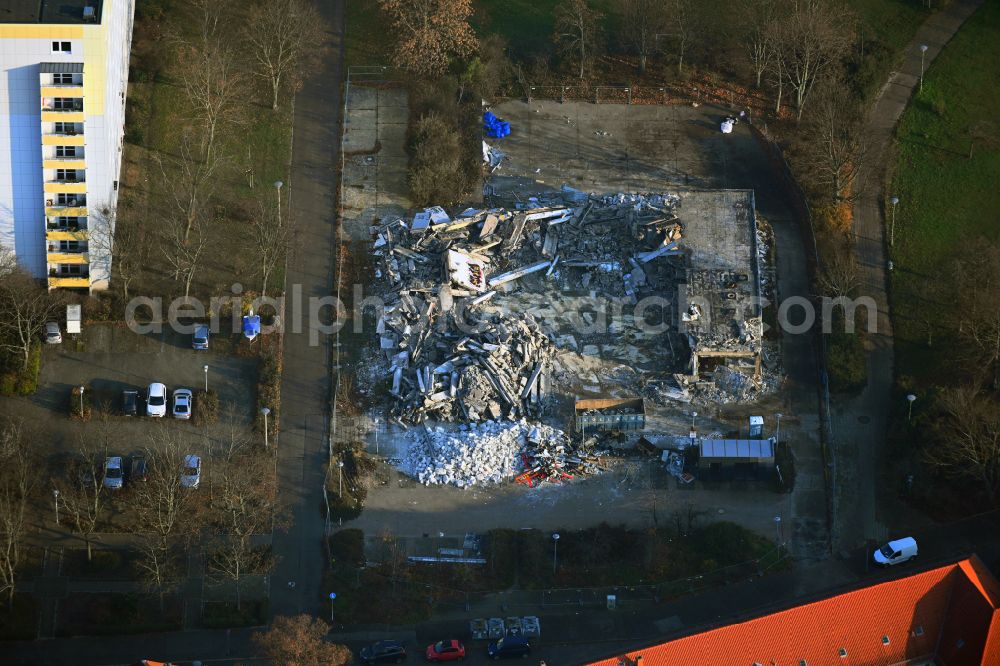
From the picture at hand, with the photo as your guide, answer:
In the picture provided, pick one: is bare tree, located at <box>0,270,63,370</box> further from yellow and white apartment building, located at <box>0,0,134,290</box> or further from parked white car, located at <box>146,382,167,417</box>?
parked white car, located at <box>146,382,167,417</box>

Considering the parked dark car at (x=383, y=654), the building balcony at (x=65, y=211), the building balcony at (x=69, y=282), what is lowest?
the parked dark car at (x=383, y=654)

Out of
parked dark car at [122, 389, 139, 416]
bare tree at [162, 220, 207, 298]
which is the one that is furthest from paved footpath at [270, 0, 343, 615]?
parked dark car at [122, 389, 139, 416]

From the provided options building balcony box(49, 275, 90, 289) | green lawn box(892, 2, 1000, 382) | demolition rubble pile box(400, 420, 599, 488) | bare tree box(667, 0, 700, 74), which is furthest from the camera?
bare tree box(667, 0, 700, 74)

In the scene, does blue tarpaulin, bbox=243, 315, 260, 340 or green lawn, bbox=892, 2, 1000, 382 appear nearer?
blue tarpaulin, bbox=243, 315, 260, 340

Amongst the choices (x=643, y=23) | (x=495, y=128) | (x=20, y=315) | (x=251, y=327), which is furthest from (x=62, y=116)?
(x=643, y=23)

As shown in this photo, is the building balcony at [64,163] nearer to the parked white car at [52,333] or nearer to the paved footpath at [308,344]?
the parked white car at [52,333]

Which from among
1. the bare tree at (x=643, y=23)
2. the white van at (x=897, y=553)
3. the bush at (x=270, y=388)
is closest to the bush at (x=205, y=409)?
the bush at (x=270, y=388)

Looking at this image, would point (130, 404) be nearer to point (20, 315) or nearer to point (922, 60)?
point (20, 315)

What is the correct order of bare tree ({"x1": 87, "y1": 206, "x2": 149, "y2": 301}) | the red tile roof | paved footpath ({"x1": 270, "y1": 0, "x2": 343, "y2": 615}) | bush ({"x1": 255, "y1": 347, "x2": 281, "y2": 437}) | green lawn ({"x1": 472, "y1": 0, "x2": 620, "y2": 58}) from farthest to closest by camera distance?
green lawn ({"x1": 472, "y1": 0, "x2": 620, "y2": 58}) < bare tree ({"x1": 87, "y1": 206, "x2": 149, "y2": 301}) < bush ({"x1": 255, "y1": 347, "x2": 281, "y2": 437}) < paved footpath ({"x1": 270, "y1": 0, "x2": 343, "y2": 615}) < the red tile roof
